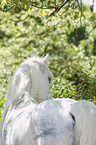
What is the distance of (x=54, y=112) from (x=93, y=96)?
2743 millimetres

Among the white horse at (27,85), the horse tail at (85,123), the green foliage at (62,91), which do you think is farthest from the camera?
the green foliage at (62,91)

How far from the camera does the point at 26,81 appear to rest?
2322mm

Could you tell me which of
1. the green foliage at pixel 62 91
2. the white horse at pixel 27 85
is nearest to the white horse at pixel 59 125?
the white horse at pixel 27 85

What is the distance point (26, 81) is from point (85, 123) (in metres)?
0.79

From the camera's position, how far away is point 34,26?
9.43 m

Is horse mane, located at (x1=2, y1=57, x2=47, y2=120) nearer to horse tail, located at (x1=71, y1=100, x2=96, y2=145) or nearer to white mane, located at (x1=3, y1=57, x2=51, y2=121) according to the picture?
white mane, located at (x1=3, y1=57, x2=51, y2=121)

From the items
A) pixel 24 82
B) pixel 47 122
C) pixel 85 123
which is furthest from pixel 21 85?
pixel 85 123

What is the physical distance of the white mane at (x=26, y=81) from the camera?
2303mm

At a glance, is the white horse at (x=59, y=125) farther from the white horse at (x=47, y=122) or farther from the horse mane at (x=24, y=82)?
the horse mane at (x=24, y=82)

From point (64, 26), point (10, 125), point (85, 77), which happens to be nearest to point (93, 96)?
point (85, 77)

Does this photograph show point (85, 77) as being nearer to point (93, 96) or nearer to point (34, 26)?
point (93, 96)

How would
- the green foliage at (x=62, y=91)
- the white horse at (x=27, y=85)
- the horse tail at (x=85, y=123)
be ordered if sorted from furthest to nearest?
the green foliage at (x=62, y=91)
the white horse at (x=27, y=85)
the horse tail at (x=85, y=123)

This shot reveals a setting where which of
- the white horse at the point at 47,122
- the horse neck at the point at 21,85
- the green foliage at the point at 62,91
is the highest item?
the horse neck at the point at 21,85

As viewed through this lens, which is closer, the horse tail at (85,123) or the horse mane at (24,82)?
the horse tail at (85,123)
